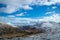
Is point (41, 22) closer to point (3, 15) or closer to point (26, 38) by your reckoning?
point (26, 38)

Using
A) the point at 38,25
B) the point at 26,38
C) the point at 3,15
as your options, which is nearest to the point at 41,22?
the point at 38,25

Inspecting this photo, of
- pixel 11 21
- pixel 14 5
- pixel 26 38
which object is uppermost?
pixel 14 5

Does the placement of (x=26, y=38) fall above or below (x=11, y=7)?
below

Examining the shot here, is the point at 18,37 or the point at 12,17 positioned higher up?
the point at 12,17

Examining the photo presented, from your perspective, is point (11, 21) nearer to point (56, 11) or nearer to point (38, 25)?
point (38, 25)

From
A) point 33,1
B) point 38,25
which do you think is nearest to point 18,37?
point 38,25
